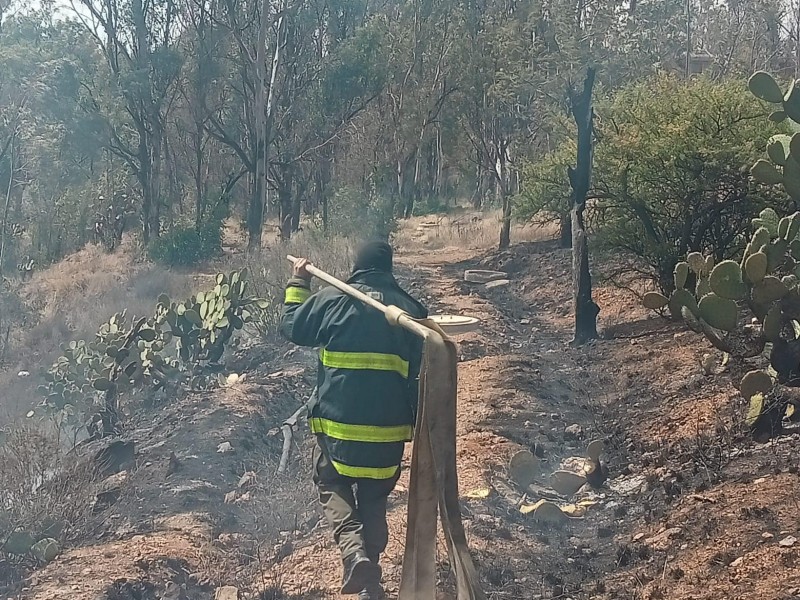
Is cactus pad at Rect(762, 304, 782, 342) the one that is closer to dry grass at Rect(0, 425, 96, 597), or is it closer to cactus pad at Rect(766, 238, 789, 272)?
cactus pad at Rect(766, 238, 789, 272)

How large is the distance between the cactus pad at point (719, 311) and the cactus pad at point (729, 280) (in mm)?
66

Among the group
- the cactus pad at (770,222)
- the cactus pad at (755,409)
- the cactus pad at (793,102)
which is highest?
the cactus pad at (793,102)

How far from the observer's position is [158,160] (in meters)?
26.8

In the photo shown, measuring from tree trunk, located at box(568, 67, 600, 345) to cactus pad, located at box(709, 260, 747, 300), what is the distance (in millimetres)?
6064

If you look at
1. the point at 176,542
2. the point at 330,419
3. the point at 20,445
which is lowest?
the point at 176,542

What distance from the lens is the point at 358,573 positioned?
4375mm

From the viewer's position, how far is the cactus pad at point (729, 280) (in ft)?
21.6

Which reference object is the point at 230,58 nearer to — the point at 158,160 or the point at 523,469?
the point at 158,160

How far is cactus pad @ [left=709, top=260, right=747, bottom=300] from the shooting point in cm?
657

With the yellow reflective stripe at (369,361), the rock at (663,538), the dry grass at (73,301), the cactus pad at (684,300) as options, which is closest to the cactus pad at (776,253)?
the cactus pad at (684,300)

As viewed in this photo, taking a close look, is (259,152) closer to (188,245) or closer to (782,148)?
(188,245)

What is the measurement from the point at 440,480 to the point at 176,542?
3679mm

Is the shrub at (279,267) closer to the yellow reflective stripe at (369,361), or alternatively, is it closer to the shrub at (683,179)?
the shrub at (683,179)

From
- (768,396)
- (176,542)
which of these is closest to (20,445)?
(176,542)
